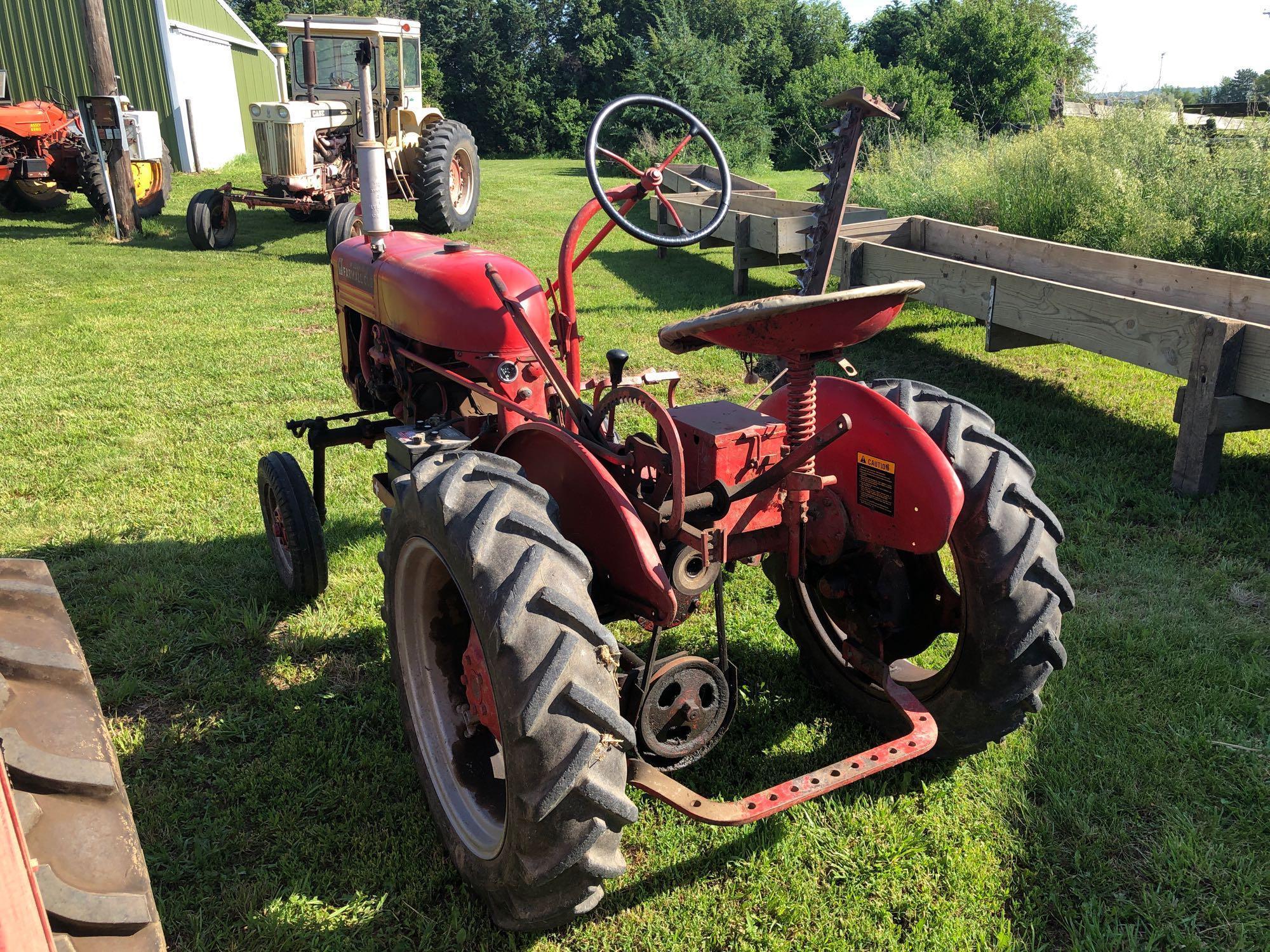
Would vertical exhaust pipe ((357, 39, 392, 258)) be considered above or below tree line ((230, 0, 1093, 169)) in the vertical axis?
below

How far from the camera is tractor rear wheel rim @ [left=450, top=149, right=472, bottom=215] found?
474 inches

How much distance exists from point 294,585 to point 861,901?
7.68 feet

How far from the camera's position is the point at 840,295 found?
1.71 m

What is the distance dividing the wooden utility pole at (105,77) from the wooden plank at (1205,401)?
12068 mm

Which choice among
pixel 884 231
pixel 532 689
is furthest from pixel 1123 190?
pixel 532 689

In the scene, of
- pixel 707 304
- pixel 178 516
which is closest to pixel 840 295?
pixel 178 516

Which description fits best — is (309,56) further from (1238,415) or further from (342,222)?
(1238,415)

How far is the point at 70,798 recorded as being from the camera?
5.15ft

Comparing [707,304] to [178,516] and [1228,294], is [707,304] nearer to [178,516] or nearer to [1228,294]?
[1228,294]

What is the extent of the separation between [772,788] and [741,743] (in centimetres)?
64

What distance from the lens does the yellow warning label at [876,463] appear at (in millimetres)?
2186

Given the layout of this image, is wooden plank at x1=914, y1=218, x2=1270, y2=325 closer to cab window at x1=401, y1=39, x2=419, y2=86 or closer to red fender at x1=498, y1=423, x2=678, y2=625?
red fender at x1=498, y1=423, x2=678, y2=625

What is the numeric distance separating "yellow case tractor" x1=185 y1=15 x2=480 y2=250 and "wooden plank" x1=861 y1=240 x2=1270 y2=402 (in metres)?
6.98

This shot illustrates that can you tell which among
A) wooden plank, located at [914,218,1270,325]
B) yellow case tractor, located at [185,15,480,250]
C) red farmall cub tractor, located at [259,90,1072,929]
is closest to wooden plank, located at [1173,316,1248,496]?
wooden plank, located at [914,218,1270,325]
